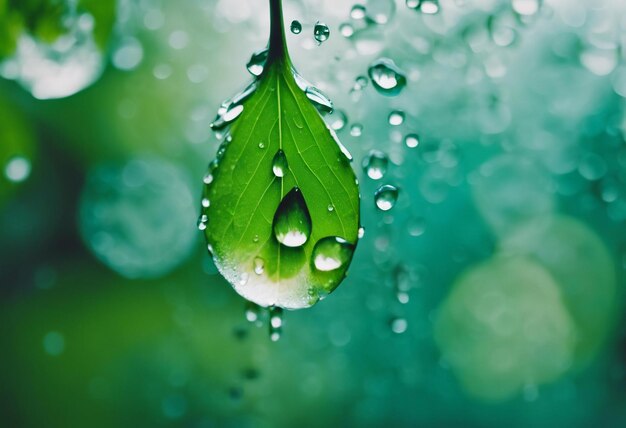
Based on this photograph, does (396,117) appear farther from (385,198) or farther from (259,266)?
(259,266)

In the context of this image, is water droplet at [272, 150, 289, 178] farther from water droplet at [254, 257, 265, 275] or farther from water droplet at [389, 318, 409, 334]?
water droplet at [389, 318, 409, 334]

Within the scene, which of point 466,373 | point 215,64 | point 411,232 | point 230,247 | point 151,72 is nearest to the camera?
point 230,247

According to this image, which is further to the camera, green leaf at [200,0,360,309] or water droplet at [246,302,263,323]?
water droplet at [246,302,263,323]

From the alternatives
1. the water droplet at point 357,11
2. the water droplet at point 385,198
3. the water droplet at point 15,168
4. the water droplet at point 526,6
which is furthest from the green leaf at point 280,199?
the water droplet at point 15,168

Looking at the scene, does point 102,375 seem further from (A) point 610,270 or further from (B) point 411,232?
(A) point 610,270

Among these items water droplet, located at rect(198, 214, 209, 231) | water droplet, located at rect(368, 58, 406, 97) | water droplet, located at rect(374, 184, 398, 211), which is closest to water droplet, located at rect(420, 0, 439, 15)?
water droplet, located at rect(368, 58, 406, 97)

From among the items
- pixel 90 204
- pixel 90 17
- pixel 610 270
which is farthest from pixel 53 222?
pixel 610 270
